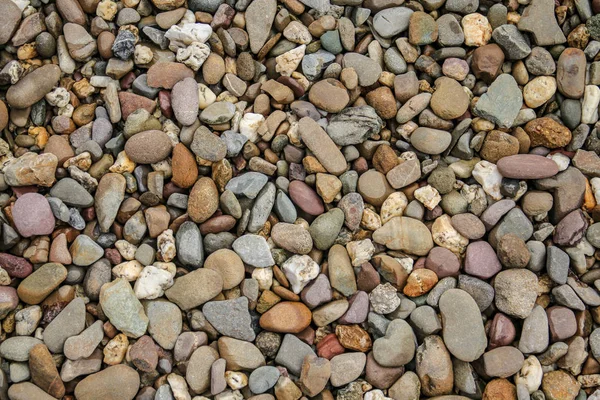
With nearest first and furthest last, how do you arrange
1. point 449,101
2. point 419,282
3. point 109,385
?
point 109,385, point 419,282, point 449,101

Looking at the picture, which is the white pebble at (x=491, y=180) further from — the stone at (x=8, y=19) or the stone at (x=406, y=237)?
the stone at (x=8, y=19)

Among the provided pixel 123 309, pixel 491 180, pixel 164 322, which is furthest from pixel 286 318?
pixel 491 180

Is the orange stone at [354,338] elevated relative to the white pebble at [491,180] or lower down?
lower down

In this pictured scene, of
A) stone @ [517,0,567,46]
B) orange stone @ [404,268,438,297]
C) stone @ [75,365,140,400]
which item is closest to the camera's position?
stone @ [75,365,140,400]

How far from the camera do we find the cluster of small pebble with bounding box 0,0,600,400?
1384mm

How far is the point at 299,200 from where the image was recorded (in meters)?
1.50

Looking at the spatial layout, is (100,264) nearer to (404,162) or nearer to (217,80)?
(217,80)

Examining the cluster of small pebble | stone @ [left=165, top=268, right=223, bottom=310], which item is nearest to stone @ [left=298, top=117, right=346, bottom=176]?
the cluster of small pebble

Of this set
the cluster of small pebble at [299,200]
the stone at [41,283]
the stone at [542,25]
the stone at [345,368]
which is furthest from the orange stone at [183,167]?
the stone at [542,25]

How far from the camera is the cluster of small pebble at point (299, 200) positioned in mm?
1384

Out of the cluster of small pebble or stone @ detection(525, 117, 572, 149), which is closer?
the cluster of small pebble

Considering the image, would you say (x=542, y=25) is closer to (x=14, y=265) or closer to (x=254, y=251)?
(x=254, y=251)

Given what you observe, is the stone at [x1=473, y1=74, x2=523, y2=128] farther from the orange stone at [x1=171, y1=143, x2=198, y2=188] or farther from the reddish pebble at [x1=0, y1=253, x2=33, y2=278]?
the reddish pebble at [x1=0, y1=253, x2=33, y2=278]

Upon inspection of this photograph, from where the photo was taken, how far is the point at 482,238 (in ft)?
5.00
